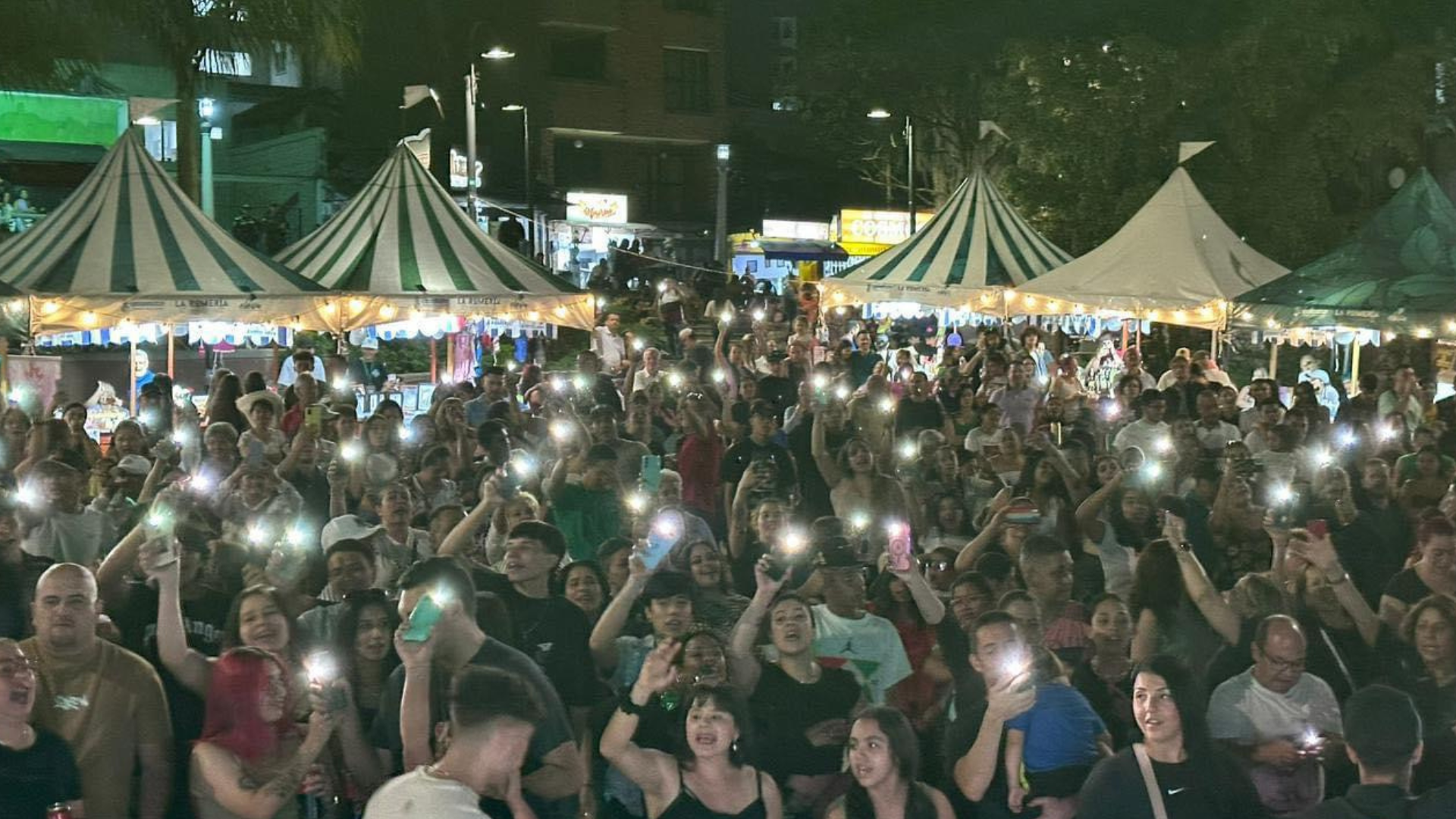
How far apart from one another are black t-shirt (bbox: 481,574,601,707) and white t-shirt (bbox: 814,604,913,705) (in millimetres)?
779

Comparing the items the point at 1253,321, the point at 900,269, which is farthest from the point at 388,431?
the point at 900,269

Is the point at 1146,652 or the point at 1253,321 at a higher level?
the point at 1253,321

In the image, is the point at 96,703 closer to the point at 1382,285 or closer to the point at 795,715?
the point at 795,715

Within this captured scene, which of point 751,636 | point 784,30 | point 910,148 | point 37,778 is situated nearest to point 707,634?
point 751,636

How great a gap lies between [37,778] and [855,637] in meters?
2.59

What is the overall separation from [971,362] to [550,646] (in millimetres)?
10986

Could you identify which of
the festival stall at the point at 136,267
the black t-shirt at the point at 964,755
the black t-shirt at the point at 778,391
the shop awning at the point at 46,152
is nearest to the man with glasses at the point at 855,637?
the black t-shirt at the point at 964,755

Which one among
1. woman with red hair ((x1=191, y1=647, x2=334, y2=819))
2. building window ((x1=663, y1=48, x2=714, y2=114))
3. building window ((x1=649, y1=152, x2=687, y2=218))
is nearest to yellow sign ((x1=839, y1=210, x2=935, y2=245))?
building window ((x1=649, y1=152, x2=687, y2=218))

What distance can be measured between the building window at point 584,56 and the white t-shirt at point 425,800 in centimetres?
4425

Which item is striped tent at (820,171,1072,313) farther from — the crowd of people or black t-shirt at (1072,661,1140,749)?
black t-shirt at (1072,661,1140,749)

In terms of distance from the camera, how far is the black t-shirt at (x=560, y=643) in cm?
557

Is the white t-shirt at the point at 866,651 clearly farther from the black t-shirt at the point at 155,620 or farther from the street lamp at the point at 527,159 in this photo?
the street lamp at the point at 527,159

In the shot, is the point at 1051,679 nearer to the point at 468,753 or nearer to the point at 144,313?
the point at 468,753

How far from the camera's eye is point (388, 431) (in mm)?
9859
